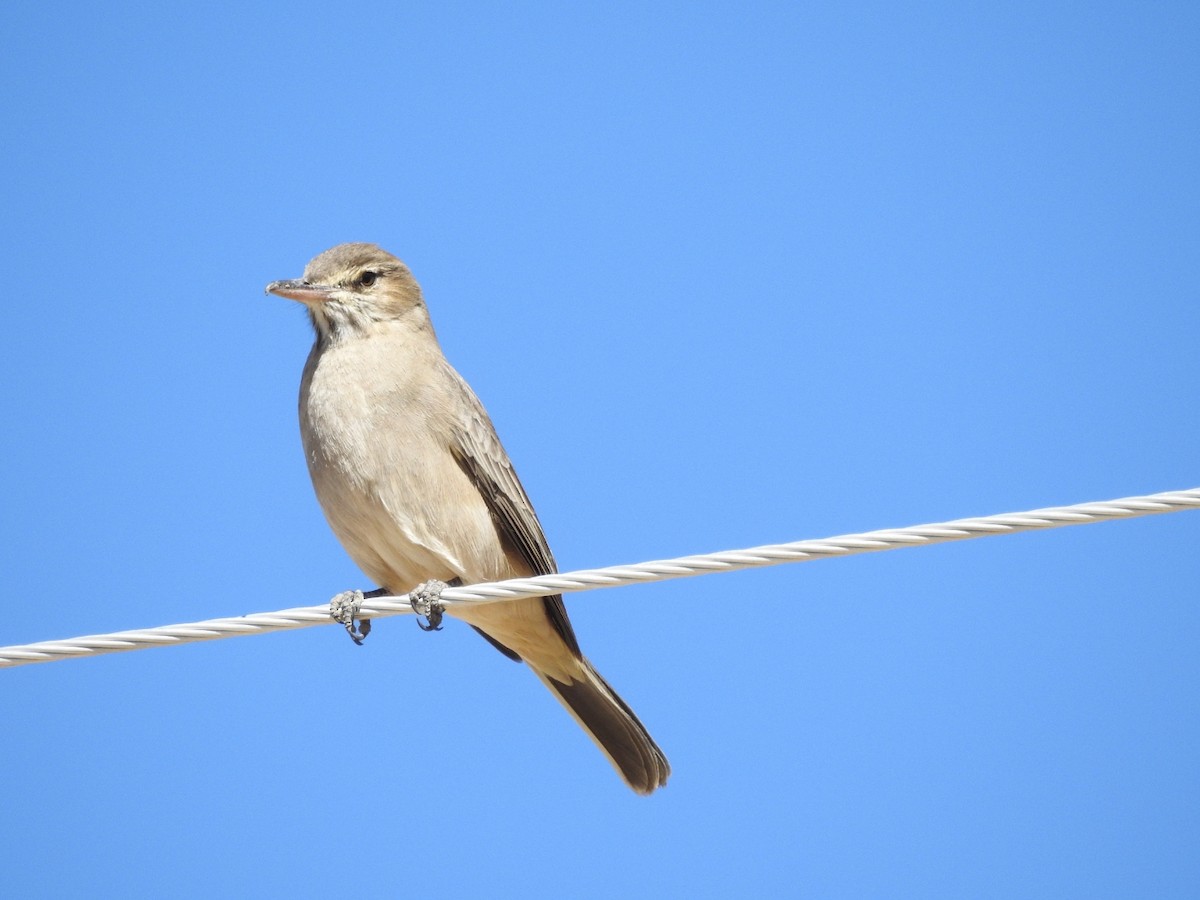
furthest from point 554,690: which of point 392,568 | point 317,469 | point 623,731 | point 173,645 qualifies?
point 173,645

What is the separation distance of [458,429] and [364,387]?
585 mm

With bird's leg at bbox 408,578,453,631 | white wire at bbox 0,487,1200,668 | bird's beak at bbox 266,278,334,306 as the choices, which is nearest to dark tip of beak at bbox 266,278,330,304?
bird's beak at bbox 266,278,334,306

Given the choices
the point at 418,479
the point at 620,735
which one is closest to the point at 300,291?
the point at 418,479

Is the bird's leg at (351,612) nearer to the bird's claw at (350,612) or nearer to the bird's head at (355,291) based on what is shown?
the bird's claw at (350,612)

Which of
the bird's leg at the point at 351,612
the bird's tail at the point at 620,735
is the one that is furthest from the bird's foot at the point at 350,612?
the bird's tail at the point at 620,735

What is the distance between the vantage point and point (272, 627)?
5.53m

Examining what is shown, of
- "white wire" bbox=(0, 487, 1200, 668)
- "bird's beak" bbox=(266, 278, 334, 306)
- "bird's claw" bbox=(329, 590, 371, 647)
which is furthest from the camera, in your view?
"bird's beak" bbox=(266, 278, 334, 306)

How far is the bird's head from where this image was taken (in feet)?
26.1

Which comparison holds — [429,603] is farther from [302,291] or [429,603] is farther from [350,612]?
[302,291]

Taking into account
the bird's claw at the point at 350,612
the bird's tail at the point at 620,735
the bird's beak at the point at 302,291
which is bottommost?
the bird's tail at the point at 620,735

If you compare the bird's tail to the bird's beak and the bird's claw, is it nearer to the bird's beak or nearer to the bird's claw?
the bird's claw

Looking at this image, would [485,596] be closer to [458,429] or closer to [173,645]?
[173,645]

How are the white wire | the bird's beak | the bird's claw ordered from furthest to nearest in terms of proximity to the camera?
the bird's beak < the bird's claw < the white wire

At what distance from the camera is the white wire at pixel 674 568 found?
4.67 meters
